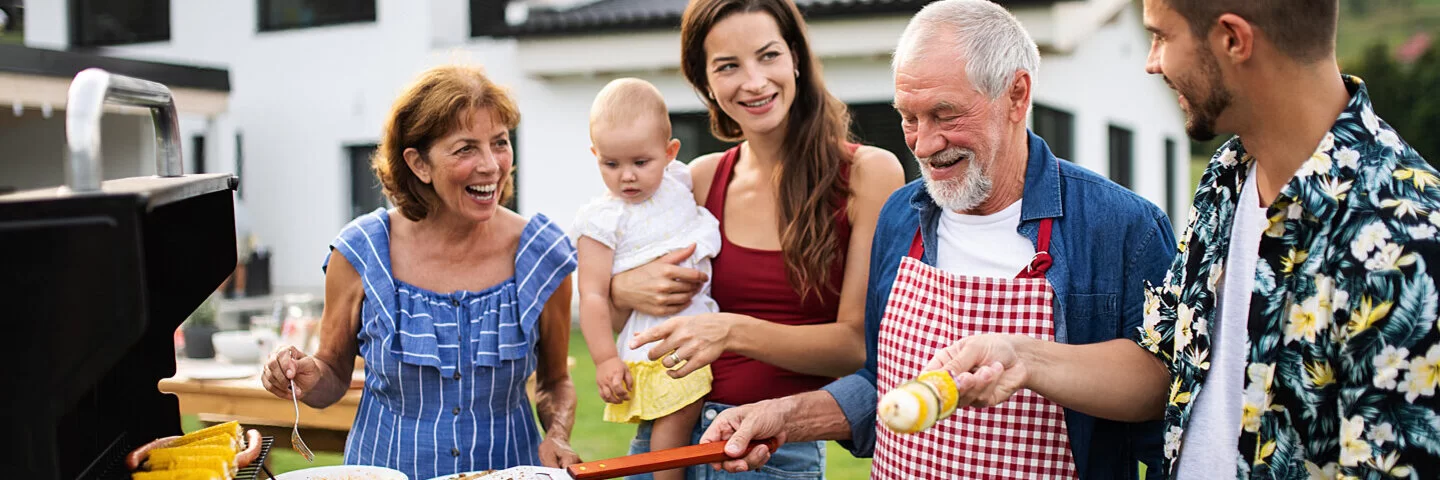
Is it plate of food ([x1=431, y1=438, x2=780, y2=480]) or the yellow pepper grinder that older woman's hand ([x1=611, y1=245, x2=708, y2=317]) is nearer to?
plate of food ([x1=431, y1=438, x2=780, y2=480])

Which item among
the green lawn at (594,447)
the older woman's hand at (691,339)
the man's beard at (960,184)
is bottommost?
the green lawn at (594,447)

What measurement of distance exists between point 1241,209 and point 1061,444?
2.14 feet

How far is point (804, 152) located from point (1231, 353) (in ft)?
3.97

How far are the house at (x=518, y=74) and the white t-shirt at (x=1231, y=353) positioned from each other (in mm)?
7438

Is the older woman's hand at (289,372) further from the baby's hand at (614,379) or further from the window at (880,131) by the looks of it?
the window at (880,131)

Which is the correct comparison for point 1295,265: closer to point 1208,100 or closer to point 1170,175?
point 1208,100

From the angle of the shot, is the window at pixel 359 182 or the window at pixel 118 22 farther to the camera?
the window at pixel 118 22

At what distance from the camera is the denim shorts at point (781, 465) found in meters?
2.70

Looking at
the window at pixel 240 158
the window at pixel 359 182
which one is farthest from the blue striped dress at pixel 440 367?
the window at pixel 240 158

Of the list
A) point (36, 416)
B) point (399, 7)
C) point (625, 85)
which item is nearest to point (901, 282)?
point (625, 85)

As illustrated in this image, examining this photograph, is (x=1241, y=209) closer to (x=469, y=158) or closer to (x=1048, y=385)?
(x=1048, y=385)

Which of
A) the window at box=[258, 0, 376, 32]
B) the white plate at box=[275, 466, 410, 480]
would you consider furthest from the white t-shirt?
the window at box=[258, 0, 376, 32]

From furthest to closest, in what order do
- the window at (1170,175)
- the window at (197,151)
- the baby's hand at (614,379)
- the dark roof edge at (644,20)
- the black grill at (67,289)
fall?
1. the window at (1170,175)
2. the window at (197,151)
3. the dark roof edge at (644,20)
4. the baby's hand at (614,379)
5. the black grill at (67,289)

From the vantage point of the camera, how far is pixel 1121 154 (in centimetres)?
1344
